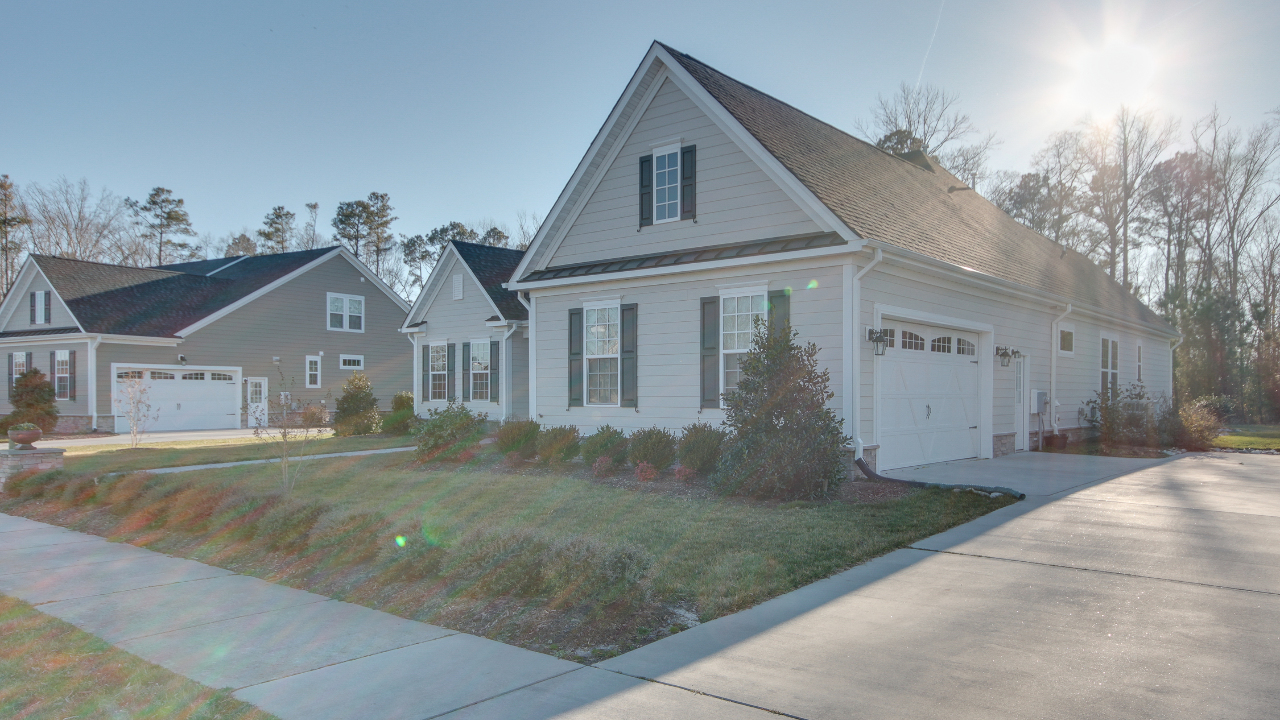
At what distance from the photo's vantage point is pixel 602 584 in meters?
5.68

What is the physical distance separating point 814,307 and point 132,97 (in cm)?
1585

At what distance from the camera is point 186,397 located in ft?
86.0

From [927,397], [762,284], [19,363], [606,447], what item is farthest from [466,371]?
[19,363]

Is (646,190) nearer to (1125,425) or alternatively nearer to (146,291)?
(1125,425)

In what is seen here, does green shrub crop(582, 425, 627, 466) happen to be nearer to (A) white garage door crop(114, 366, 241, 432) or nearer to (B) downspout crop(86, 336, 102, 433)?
(A) white garage door crop(114, 366, 241, 432)

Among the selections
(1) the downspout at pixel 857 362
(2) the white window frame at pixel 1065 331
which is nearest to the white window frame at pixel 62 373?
(1) the downspout at pixel 857 362

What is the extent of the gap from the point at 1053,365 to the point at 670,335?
29.9 feet

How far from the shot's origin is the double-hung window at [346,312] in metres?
30.8

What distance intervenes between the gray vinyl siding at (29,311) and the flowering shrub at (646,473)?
22.0 metres

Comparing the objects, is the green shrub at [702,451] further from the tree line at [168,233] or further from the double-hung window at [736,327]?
the tree line at [168,233]

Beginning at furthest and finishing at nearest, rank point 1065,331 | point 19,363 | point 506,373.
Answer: point 19,363, point 506,373, point 1065,331

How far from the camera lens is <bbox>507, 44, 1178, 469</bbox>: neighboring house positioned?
11.6 m

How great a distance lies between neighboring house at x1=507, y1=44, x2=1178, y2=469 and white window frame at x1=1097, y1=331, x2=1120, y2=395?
11.2ft

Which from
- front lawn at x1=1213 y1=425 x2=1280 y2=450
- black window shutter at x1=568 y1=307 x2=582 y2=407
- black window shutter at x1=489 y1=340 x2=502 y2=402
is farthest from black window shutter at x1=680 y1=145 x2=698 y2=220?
front lawn at x1=1213 y1=425 x2=1280 y2=450
